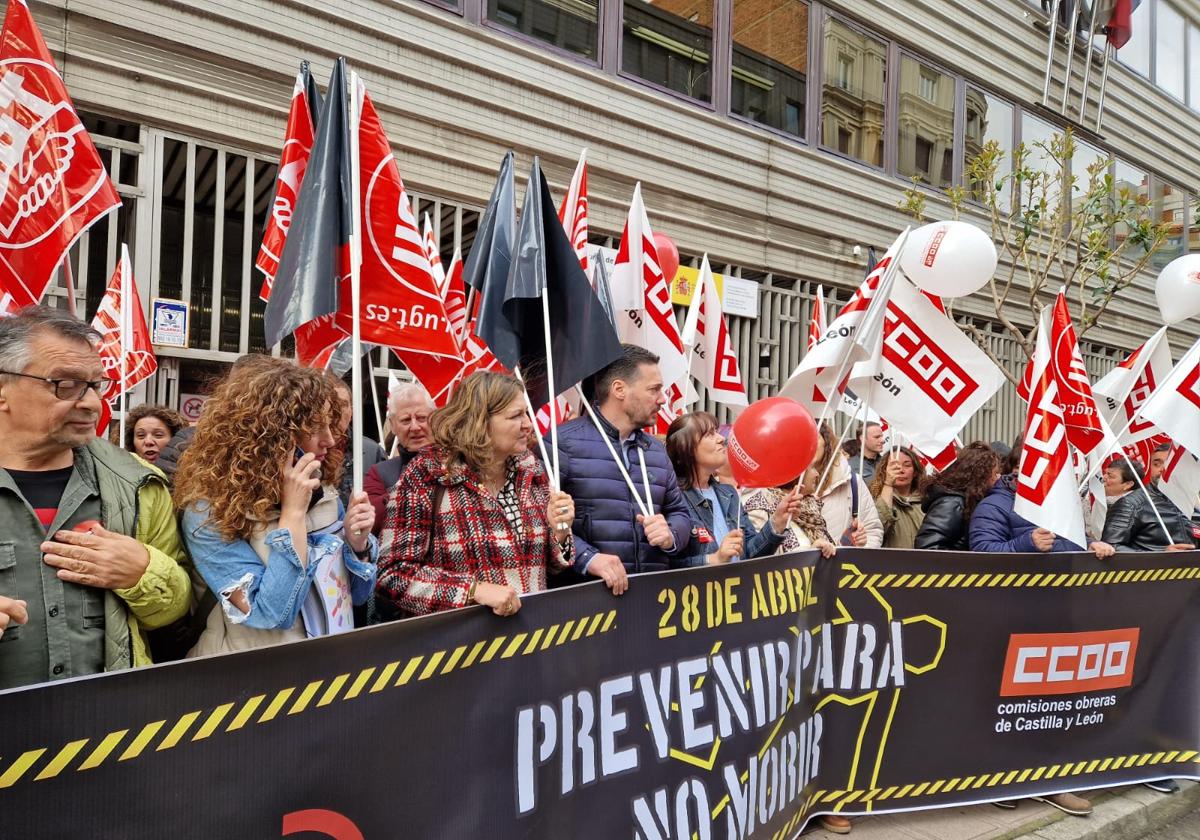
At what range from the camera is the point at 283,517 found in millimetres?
2414

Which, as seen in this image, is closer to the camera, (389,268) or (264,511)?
(264,511)

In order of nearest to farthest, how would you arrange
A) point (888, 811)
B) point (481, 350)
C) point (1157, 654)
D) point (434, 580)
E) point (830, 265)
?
1. point (434, 580)
2. point (888, 811)
3. point (1157, 654)
4. point (481, 350)
5. point (830, 265)

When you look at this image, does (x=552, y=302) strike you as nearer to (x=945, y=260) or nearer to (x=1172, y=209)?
(x=945, y=260)

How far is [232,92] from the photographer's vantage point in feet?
25.3

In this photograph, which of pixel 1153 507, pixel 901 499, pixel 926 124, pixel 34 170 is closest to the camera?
pixel 34 170

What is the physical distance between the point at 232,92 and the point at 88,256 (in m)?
1.89

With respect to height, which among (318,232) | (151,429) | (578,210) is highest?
(578,210)

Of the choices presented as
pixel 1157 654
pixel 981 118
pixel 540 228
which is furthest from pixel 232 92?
pixel 981 118

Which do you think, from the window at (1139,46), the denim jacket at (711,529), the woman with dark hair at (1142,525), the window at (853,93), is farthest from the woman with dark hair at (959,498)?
the window at (1139,46)

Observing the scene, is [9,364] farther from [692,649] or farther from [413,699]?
[692,649]

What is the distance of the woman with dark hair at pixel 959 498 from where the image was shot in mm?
5086

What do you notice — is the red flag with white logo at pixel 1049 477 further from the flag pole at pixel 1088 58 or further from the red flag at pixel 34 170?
the flag pole at pixel 1088 58

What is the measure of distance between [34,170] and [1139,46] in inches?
773

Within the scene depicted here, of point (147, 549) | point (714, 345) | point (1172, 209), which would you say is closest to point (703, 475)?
point (714, 345)
